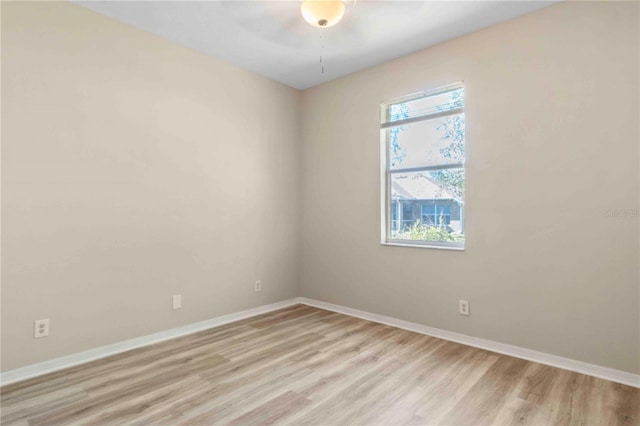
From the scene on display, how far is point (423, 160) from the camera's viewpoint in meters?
3.41

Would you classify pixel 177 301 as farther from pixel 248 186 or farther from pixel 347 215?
pixel 347 215

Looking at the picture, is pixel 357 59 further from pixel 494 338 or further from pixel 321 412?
pixel 321 412

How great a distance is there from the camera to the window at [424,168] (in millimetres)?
3180

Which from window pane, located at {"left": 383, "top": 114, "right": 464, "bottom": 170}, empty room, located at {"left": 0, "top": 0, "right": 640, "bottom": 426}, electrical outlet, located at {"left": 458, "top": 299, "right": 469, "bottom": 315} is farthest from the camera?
window pane, located at {"left": 383, "top": 114, "right": 464, "bottom": 170}

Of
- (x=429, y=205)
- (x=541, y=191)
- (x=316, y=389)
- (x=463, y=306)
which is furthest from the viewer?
(x=429, y=205)

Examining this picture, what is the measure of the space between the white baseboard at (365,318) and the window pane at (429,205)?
2.88 feet

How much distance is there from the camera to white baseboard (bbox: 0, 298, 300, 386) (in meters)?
2.36

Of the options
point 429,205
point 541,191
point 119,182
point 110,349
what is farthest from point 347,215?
point 110,349

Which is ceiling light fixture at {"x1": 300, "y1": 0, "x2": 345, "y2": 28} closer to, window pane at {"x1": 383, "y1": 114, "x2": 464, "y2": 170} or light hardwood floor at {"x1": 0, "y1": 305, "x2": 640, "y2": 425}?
window pane at {"x1": 383, "y1": 114, "x2": 464, "y2": 170}

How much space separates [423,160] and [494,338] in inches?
67.7

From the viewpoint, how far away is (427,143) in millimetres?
3381

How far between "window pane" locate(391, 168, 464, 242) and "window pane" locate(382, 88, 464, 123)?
0.59m

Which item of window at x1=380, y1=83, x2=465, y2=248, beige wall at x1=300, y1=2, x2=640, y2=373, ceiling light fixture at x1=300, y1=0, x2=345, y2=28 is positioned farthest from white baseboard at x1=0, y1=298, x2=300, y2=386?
ceiling light fixture at x1=300, y1=0, x2=345, y2=28

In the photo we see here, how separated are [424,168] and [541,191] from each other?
1042 millimetres
